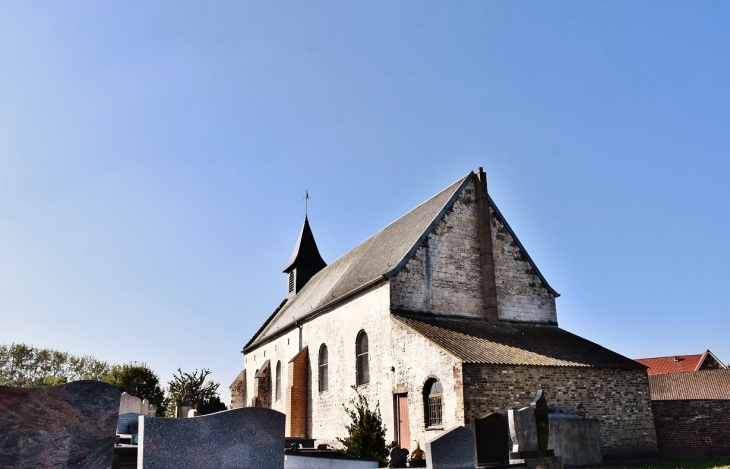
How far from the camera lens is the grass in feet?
45.7

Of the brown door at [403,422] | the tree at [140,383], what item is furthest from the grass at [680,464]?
the tree at [140,383]

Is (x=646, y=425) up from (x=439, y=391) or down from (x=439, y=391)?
down

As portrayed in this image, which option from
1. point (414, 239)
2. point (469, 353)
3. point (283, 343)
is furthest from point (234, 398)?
Answer: point (469, 353)

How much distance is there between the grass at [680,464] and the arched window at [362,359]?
325 inches

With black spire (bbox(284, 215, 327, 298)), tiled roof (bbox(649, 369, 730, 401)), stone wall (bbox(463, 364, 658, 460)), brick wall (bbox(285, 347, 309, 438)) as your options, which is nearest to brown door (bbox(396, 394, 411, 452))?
stone wall (bbox(463, 364, 658, 460))

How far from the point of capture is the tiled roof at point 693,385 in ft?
93.7

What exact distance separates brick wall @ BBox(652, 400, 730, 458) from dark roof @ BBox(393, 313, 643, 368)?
1.98 meters

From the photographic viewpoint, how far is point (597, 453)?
15.6 metres

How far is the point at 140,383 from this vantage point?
157ft

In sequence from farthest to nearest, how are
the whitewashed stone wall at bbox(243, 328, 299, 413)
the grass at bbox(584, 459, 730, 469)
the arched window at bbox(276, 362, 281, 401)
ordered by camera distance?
1. the arched window at bbox(276, 362, 281, 401)
2. the whitewashed stone wall at bbox(243, 328, 299, 413)
3. the grass at bbox(584, 459, 730, 469)

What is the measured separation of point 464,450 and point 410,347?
7.93 meters

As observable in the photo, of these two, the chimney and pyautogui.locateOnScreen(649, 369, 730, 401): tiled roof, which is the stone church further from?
pyautogui.locateOnScreen(649, 369, 730, 401): tiled roof

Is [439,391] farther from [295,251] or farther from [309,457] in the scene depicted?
[295,251]

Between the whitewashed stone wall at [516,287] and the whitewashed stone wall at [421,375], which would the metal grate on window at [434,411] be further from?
the whitewashed stone wall at [516,287]
